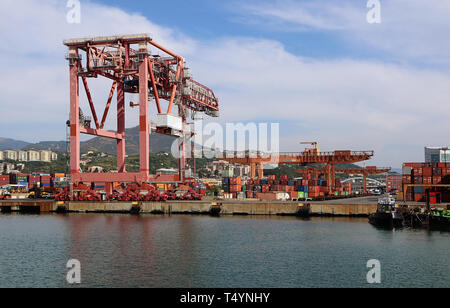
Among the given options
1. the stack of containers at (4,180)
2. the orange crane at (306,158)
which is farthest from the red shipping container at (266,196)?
the stack of containers at (4,180)

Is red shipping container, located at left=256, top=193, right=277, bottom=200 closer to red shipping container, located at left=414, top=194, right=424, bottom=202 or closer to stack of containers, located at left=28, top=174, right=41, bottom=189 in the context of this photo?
red shipping container, located at left=414, top=194, right=424, bottom=202

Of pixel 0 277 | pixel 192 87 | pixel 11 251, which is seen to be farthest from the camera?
pixel 192 87

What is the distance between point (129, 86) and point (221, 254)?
43.3m

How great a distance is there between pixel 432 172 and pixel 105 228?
147 ft

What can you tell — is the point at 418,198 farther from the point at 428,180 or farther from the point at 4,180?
the point at 4,180

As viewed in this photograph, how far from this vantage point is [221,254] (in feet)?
104

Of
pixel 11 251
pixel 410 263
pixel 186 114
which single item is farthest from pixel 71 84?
pixel 410 263

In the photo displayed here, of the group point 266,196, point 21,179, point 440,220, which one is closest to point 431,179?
point 440,220

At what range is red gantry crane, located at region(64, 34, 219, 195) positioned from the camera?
5938cm

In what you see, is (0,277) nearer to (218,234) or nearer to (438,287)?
(218,234)

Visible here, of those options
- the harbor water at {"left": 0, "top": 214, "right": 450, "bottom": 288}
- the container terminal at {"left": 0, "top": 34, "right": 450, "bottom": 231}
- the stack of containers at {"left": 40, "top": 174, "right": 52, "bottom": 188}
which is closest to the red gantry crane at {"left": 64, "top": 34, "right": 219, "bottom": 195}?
the container terminal at {"left": 0, "top": 34, "right": 450, "bottom": 231}

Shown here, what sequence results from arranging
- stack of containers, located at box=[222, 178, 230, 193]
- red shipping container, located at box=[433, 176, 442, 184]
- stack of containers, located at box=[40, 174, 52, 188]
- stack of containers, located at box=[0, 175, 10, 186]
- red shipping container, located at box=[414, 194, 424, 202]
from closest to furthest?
red shipping container, located at box=[433, 176, 442, 184] → red shipping container, located at box=[414, 194, 424, 202] → stack of containers, located at box=[222, 178, 230, 193] → stack of containers, located at box=[40, 174, 52, 188] → stack of containers, located at box=[0, 175, 10, 186]

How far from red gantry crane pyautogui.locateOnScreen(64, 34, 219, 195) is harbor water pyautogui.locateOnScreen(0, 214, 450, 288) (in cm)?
1490

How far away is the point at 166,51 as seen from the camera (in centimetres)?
6297
